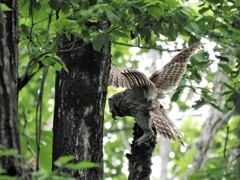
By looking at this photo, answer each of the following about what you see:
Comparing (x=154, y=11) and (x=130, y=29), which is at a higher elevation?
(x=154, y=11)

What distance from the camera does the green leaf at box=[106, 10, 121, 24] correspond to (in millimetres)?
4758

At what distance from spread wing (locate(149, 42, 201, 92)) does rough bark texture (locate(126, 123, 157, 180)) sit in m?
1.17

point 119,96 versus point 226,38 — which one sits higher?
point 226,38

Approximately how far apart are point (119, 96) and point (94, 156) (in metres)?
1.30

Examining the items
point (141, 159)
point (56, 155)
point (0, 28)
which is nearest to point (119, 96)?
point (141, 159)

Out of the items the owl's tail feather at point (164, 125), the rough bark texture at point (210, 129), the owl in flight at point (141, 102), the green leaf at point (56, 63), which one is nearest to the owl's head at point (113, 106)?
the owl in flight at point (141, 102)

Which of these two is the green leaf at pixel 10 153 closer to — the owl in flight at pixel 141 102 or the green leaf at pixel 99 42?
the green leaf at pixel 99 42

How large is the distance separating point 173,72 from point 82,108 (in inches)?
74.8

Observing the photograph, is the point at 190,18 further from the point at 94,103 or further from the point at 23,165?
the point at 23,165

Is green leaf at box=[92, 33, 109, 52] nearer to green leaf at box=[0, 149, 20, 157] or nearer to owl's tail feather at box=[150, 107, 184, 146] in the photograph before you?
owl's tail feather at box=[150, 107, 184, 146]

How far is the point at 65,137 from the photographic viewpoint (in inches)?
195

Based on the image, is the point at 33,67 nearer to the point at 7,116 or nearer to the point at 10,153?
the point at 7,116

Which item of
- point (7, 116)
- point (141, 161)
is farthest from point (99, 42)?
point (7, 116)

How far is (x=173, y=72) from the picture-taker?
671cm
